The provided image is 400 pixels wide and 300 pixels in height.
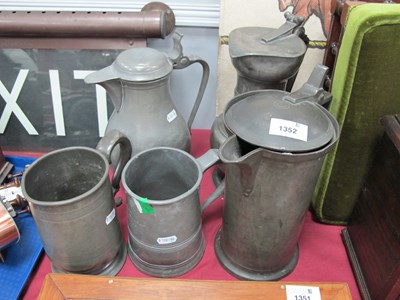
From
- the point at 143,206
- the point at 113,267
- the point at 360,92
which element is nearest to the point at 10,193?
the point at 113,267

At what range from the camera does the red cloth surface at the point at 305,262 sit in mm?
835

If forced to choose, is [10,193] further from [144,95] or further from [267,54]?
[267,54]

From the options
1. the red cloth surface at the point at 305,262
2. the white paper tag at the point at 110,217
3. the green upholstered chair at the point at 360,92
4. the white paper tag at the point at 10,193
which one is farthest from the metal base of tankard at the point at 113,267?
the green upholstered chair at the point at 360,92

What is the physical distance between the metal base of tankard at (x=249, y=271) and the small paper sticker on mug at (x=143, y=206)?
9.7 inches

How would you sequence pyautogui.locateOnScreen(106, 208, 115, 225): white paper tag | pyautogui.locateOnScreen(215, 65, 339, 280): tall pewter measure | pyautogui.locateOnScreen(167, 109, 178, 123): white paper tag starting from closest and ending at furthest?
pyautogui.locateOnScreen(215, 65, 339, 280): tall pewter measure, pyautogui.locateOnScreen(106, 208, 115, 225): white paper tag, pyautogui.locateOnScreen(167, 109, 178, 123): white paper tag

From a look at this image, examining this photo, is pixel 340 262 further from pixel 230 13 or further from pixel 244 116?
pixel 230 13

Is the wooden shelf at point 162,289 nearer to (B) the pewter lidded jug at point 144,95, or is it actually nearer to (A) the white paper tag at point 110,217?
(A) the white paper tag at point 110,217

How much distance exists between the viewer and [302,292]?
0.70 meters

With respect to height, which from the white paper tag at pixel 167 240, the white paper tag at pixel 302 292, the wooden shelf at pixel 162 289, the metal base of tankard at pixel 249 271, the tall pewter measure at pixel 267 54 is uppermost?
the tall pewter measure at pixel 267 54

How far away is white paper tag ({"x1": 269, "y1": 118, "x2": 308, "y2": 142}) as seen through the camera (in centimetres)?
64

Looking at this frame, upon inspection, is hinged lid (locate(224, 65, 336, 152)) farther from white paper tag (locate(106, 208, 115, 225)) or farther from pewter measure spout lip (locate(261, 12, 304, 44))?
white paper tag (locate(106, 208, 115, 225))

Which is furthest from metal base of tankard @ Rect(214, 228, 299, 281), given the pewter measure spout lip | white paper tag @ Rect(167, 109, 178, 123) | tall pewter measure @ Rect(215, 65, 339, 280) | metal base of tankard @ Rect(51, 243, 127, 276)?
the pewter measure spout lip

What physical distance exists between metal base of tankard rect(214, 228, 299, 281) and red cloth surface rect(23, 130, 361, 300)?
0.01m

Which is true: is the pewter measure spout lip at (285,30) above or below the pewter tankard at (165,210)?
above
